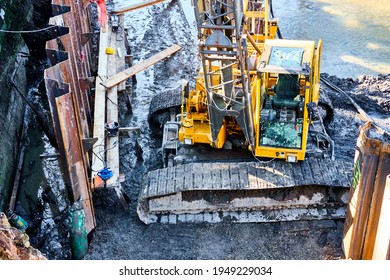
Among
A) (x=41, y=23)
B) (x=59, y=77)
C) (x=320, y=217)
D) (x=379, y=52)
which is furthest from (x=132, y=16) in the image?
(x=320, y=217)

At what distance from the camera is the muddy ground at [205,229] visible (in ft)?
29.9

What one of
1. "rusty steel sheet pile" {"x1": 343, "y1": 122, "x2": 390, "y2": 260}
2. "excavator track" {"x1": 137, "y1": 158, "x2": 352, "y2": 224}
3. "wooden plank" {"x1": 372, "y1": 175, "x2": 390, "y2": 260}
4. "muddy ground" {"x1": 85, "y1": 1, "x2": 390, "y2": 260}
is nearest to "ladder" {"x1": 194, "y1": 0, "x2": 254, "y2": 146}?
"excavator track" {"x1": 137, "y1": 158, "x2": 352, "y2": 224}

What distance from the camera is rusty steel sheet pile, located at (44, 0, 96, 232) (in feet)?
27.4

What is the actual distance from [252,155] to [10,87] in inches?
246

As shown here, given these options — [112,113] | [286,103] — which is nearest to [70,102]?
[112,113]

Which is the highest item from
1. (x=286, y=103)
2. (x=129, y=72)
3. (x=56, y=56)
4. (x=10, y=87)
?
(x=56, y=56)

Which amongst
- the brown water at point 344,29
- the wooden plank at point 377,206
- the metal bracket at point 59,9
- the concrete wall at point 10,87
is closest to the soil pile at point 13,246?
the concrete wall at point 10,87

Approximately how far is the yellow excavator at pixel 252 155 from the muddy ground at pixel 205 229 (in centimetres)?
25

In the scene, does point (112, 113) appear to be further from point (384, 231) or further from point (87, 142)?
point (384, 231)

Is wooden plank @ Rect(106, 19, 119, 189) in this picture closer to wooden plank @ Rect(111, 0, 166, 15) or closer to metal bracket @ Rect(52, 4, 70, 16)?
wooden plank @ Rect(111, 0, 166, 15)

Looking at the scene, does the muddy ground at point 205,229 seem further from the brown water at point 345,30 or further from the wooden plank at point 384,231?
the wooden plank at point 384,231

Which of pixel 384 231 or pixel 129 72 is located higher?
pixel 384 231

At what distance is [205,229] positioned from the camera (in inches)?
377

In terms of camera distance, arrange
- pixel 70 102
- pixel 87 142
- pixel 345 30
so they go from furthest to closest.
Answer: pixel 345 30
pixel 87 142
pixel 70 102
